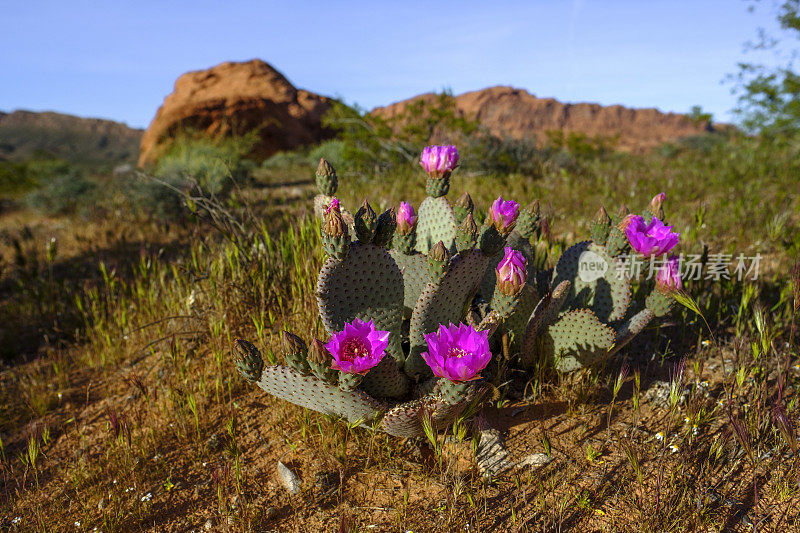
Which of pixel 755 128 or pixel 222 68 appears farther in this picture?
pixel 222 68

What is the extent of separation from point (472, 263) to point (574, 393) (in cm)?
83

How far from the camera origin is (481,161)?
7.39 metres

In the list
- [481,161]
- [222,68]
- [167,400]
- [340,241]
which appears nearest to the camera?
[340,241]

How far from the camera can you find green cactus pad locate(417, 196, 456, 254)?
2305mm

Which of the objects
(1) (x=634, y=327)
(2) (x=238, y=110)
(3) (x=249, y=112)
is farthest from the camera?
(3) (x=249, y=112)

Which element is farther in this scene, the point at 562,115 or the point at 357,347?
the point at 562,115

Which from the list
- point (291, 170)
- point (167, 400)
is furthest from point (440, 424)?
point (291, 170)

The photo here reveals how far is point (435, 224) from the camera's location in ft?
7.86

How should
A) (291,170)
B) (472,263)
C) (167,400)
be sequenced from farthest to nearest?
1. (291,170)
2. (167,400)
3. (472,263)

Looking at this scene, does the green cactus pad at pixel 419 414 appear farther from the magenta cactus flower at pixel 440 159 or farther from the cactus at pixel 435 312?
the magenta cactus flower at pixel 440 159

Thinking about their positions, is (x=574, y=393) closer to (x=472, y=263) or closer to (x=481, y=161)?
(x=472, y=263)

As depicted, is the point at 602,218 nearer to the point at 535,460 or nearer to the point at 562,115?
the point at 535,460

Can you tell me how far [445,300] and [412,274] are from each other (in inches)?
14.7

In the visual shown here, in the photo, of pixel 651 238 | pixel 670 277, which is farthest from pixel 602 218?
pixel 670 277
